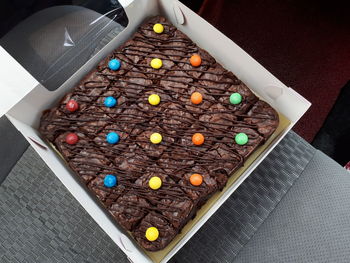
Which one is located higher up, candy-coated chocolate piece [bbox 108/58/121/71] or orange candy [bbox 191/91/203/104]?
orange candy [bbox 191/91/203/104]

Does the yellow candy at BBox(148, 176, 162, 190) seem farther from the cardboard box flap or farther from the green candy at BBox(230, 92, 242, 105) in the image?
the cardboard box flap

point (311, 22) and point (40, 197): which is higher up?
point (311, 22)

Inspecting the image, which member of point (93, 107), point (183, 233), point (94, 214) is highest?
point (93, 107)

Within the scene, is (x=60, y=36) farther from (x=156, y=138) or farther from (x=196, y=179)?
(x=196, y=179)

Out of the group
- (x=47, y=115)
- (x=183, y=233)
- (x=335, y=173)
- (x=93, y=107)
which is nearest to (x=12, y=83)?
(x=47, y=115)

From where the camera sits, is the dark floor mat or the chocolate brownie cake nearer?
the chocolate brownie cake

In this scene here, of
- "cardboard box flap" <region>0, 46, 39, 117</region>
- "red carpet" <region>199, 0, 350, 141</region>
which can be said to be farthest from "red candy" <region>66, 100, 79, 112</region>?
"red carpet" <region>199, 0, 350, 141</region>

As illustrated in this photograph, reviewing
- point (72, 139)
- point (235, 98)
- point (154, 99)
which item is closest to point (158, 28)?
point (154, 99)

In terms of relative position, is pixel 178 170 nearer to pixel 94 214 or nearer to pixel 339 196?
pixel 94 214
